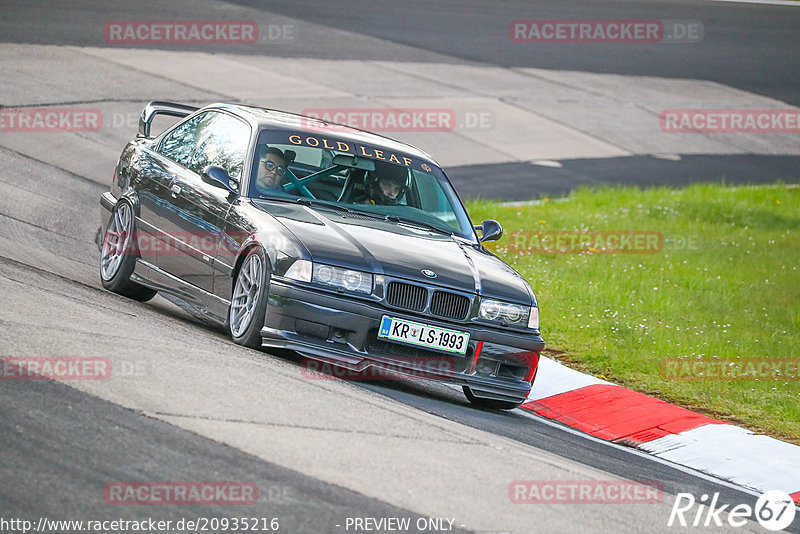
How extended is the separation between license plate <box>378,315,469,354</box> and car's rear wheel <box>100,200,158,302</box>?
267 centimetres

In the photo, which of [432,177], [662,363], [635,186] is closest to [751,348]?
[662,363]

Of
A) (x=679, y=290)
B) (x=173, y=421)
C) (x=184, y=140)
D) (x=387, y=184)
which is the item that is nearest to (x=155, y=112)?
(x=184, y=140)

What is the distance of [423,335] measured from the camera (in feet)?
25.3

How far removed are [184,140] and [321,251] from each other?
2562 mm

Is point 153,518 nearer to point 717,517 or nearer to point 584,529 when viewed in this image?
point 584,529

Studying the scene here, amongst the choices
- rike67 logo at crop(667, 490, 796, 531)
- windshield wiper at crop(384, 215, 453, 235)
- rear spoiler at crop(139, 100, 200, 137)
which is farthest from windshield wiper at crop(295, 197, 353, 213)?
rike67 logo at crop(667, 490, 796, 531)

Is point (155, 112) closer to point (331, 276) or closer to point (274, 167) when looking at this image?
point (274, 167)

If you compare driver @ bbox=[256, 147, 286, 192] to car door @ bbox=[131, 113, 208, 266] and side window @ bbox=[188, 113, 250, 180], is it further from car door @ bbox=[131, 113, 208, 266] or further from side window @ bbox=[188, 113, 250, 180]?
car door @ bbox=[131, 113, 208, 266]

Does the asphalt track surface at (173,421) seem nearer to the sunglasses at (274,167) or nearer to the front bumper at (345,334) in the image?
the front bumper at (345,334)

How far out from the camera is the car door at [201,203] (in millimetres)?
8531

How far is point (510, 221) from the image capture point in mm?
15969

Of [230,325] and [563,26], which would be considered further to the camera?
[563,26]

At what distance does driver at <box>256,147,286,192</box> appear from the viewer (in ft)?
28.4

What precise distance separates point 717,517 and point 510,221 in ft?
32.3
